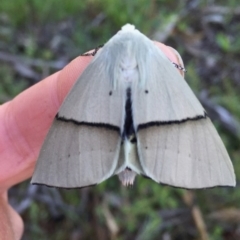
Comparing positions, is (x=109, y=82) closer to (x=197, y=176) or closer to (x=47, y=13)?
Answer: (x=197, y=176)

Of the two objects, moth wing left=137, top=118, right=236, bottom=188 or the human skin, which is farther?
the human skin

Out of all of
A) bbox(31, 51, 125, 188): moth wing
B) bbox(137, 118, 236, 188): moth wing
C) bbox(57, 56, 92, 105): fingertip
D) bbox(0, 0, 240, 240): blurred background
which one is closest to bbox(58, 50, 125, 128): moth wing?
bbox(31, 51, 125, 188): moth wing

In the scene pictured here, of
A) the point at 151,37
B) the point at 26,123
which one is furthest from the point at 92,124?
the point at 151,37

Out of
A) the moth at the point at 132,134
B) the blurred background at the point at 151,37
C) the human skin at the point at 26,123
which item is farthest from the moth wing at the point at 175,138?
the blurred background at the point at 151,37

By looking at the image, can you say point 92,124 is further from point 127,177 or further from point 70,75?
point 70,75

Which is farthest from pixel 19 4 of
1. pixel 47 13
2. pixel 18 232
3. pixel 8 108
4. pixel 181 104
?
pixel 181 104

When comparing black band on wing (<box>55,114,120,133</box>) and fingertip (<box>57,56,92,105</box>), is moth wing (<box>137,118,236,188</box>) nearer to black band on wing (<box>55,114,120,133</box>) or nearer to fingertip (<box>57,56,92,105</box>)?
black band on wing (<box>55,114,120,133</box>)
